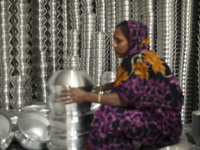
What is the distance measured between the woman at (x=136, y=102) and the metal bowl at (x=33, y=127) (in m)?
0.60

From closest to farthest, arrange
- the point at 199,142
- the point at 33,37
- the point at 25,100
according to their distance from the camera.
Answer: the point at 199,142 < the point at 25,100 < the point at 33,37

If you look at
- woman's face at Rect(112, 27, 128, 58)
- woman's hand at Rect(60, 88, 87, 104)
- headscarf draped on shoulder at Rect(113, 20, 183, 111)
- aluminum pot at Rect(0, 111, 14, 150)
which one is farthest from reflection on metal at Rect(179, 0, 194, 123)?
aluminum pot at Rect(0, 111, 14, 150)

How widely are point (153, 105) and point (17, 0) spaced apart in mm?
2274

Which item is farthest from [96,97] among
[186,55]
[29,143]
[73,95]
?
[186,55]

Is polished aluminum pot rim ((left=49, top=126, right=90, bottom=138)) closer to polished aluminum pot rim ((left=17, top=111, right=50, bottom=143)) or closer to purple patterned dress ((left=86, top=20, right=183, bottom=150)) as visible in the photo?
purple patterned dress ((left=86, top=20, right=183, bottom=150))

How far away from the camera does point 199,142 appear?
6.29 feet

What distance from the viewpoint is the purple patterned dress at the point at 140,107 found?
127 centimetres

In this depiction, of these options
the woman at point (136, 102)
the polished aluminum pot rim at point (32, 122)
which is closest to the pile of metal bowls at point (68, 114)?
the woman at point (136, 102)

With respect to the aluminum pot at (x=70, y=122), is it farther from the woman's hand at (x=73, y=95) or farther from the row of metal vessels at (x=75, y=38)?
the row of metal vessels at (x=75, y=38)

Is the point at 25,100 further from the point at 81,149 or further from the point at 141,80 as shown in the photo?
the point at 141,80

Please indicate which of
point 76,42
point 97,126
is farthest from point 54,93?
point 76,42

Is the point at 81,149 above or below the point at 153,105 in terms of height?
below

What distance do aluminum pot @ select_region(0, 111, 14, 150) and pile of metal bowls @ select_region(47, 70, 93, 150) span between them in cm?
45

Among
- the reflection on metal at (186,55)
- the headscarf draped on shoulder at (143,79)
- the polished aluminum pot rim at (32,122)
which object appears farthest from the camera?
the reflection on metal at (186,55)
